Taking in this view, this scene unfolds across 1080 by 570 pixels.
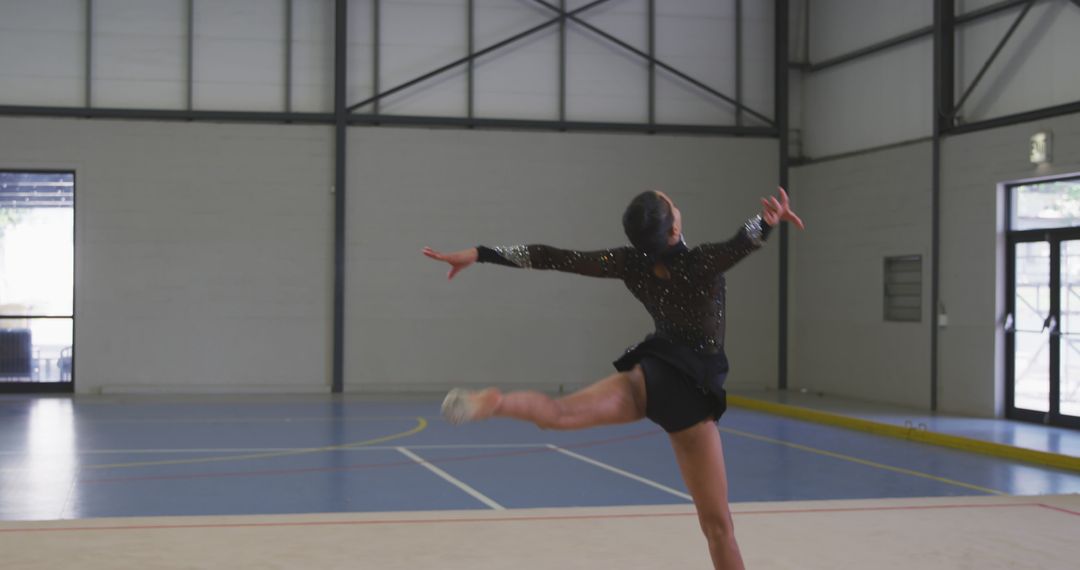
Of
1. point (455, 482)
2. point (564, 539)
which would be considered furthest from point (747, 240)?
point (455, 482)

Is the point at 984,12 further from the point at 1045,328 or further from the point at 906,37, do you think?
the point at 1045,328

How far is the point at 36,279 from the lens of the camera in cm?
1753

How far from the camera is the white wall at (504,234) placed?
18125mm

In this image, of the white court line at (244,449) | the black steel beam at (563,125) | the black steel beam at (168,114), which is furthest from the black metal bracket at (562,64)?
the white court line at (244,449)

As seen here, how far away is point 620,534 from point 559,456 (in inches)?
184

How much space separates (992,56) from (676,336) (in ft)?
39.0

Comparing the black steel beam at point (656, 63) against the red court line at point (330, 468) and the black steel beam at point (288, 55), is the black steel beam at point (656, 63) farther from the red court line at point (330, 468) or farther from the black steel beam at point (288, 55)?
the red court line at point (330, 468)

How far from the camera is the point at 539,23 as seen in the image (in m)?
18.7

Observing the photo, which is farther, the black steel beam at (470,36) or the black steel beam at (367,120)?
the black steel beam at (470,36)

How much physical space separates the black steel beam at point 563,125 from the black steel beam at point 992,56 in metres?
4.39

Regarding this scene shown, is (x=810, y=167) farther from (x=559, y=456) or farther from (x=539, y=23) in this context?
(x=559, y=456)

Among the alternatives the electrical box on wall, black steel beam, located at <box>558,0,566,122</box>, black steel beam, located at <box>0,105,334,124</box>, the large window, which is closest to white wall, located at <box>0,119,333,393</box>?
black steel beam, located at <box>0,105,334,124</box>

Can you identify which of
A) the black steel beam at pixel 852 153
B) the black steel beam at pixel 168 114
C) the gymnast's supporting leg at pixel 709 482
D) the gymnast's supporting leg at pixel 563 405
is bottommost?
the gymnast's supporting leg at pixel 709 482

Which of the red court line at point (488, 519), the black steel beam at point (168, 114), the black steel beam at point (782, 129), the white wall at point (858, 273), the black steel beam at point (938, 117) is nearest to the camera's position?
the red court line at point (488, 519)
